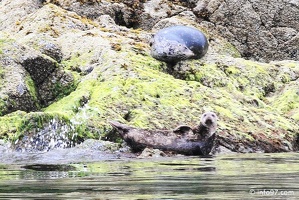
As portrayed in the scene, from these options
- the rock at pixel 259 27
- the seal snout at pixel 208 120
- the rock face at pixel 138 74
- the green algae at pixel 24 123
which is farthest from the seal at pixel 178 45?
the rock at pixel 259 27

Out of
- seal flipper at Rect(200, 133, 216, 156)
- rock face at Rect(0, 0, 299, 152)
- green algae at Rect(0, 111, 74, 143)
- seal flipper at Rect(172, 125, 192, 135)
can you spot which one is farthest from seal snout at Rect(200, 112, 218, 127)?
green algae at Rect(0, 111, 74, 143)

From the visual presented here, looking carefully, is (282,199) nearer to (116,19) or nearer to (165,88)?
(165,88)

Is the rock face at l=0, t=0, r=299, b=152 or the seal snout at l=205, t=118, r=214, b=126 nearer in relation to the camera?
the seal snout at l=205, t=118, r=214, b=126

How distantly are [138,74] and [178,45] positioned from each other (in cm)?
227

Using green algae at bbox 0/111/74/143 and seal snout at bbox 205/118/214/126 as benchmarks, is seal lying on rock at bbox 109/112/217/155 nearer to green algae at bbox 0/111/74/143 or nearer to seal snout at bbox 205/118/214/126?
seal snout at bbox 205/118/214/126

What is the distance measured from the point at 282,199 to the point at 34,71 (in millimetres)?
11329

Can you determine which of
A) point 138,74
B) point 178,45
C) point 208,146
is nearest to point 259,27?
point 178,45

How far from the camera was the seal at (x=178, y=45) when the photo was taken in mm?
16781

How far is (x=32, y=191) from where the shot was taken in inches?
200

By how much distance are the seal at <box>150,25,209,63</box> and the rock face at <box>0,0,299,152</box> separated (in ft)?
0.78

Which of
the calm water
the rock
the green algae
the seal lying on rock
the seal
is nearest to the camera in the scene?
the calm water

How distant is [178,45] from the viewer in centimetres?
1694

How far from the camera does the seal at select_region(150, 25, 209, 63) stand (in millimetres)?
16781

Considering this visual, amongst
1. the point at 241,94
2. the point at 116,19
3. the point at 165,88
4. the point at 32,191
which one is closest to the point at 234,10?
the point at 116,19
